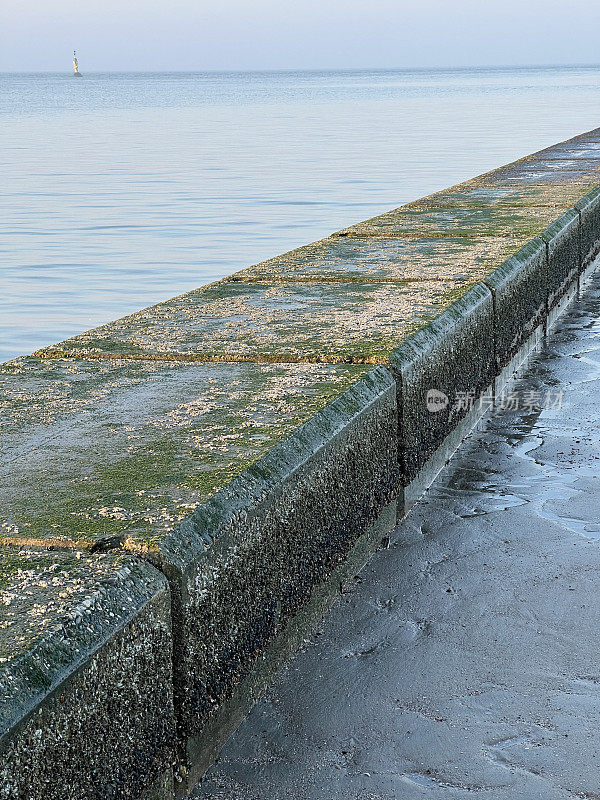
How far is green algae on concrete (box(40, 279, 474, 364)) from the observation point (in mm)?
3062

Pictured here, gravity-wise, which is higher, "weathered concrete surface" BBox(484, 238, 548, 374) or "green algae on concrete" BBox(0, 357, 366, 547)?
"green algae on concrete" BBox(0, 357, 366, 547)

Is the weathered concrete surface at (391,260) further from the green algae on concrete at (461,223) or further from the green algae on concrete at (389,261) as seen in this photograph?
the green algae on concrete at (461,223)

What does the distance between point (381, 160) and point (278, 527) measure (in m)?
20.3

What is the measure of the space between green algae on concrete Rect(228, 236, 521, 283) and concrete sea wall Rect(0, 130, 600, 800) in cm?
4

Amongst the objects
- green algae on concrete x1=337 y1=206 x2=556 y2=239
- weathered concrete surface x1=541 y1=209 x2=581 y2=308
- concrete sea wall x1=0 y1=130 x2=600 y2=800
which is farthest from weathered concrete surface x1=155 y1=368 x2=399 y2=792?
weathered concrete surface x1=541 y1=209 x2=581 y2=308

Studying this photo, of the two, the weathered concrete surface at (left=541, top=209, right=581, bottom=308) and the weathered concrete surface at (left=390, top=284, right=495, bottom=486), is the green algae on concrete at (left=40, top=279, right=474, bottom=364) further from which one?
the weathered concrete surface at (left=541, top=209, right=581, bottom=308)

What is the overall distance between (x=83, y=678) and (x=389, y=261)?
3478 millimetres

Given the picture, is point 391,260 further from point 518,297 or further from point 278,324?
point 278,324

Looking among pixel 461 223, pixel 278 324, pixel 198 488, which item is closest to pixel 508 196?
pixel 461 223

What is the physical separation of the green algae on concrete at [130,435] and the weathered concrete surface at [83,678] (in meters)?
0.11

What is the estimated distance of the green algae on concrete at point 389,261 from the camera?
4.35 meters

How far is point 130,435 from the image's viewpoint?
2.31 metres

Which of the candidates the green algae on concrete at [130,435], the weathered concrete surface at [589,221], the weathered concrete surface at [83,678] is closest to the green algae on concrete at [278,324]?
the green algae on concrete at [130,435]

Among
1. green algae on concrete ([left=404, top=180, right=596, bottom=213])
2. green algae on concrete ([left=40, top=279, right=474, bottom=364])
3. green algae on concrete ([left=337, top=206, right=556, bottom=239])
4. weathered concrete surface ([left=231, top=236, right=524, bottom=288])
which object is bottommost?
green algae on concrete ([left=404, top=180, right=596, bottom=213])
